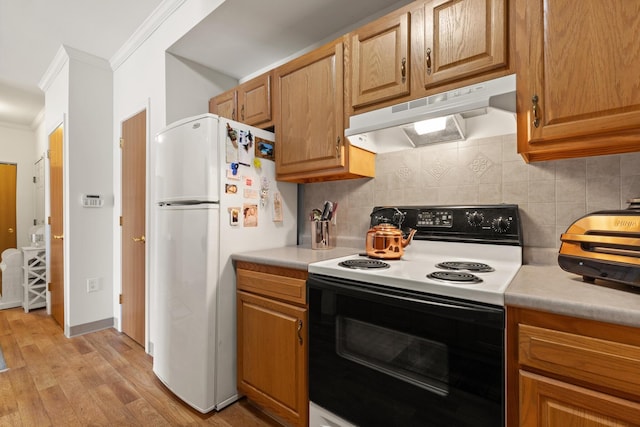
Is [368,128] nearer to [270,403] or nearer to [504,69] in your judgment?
[504,69]

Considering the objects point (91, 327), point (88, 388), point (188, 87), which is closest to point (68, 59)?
point (188, 87)

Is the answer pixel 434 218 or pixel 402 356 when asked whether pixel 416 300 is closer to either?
pixel 402 356

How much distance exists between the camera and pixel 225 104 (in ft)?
8.06

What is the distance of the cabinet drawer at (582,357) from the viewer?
725 mm

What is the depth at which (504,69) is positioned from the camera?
121cm

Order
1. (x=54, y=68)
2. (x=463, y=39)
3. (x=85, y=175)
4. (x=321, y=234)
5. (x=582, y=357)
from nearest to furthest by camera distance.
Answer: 1. (x=582, y=357)
2. (x=463, y=39)
3. (x=321, y=234)
4. (x=85, y=175)
5. (x=54, y=68)

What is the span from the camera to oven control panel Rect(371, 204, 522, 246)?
1.39 meters

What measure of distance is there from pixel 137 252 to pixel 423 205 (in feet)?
8.06

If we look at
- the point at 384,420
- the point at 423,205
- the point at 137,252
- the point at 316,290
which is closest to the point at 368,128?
the point at 423,205

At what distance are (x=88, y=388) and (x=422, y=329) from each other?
2239 mm

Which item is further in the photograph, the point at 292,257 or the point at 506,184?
the point at 292,257

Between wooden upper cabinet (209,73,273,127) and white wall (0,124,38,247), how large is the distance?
15.3 ft

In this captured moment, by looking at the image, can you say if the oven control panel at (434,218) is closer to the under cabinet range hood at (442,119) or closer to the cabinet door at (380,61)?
the under cabinet range hood at (442,119)

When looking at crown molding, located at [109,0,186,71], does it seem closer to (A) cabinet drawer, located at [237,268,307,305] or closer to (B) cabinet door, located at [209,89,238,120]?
(B) cabinet door, located at [209,89,238,120]
